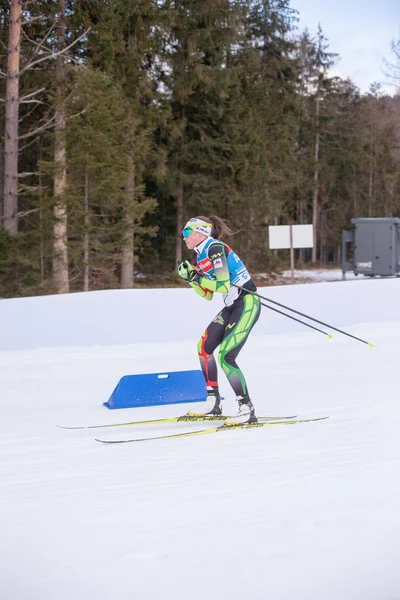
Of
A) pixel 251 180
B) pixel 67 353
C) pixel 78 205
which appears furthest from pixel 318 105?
pixel 67 353

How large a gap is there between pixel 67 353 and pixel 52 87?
1084cm

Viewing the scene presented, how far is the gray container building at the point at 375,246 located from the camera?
26.2m

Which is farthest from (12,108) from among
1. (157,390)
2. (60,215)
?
(157,390)

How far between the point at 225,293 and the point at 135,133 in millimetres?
16676

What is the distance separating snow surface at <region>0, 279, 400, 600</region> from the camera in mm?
2988

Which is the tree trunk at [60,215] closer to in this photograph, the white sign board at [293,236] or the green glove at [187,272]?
the white sign board at [293,236]

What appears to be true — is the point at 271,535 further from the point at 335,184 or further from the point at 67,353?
the point at 335,184

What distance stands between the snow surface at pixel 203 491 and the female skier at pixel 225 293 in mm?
455

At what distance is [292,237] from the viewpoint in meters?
20.0

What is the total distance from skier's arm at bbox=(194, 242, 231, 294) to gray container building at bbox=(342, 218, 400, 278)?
856 inches

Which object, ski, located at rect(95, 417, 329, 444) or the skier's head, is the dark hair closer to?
the skier's head

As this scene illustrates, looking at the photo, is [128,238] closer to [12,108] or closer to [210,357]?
[12,108]

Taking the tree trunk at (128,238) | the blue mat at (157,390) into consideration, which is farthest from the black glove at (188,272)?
the tree trunk at (128,238)

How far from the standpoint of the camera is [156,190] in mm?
25031
